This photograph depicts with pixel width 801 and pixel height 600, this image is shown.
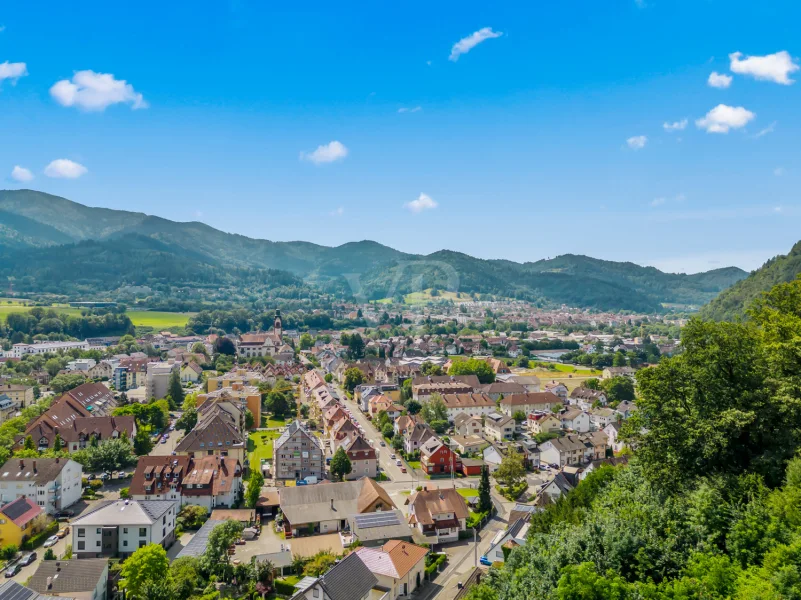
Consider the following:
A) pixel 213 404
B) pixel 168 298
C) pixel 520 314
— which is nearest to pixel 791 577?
pixel 213 404

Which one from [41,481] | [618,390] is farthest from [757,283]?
[41,481]

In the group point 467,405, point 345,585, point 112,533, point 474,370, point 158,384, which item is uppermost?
point 474,370

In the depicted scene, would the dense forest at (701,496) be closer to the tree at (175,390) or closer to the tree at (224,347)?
the tree at (175,390)

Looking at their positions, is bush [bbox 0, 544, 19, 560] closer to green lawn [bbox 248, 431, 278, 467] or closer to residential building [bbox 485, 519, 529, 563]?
green lawn [bbox 248, 431, 278, 467]

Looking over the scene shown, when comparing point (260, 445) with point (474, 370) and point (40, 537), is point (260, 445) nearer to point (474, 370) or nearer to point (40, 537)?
point (40, 537)

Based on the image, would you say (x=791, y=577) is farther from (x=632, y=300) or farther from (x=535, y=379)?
(x=632, y=300)
